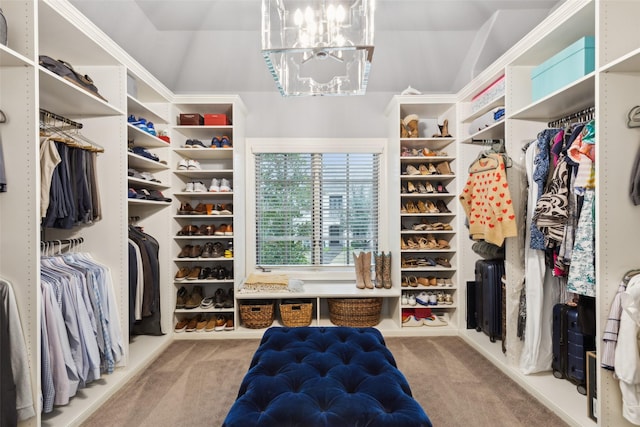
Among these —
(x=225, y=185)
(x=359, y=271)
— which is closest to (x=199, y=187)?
(x=225, y=185)

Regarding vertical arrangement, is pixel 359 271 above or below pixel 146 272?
below

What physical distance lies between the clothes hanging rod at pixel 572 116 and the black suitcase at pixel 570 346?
126cm

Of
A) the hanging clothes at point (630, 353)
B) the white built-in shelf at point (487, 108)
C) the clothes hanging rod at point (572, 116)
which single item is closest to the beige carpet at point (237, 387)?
the hanging clothes at point (630, 353)

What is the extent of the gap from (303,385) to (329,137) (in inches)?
111

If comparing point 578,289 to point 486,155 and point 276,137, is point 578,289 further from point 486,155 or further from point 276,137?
point 276,137

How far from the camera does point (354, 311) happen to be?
3275 millimetres

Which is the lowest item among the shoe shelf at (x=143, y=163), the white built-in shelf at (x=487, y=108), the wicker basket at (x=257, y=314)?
the wicker basket at (x=257, y=314)

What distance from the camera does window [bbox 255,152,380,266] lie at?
3.78m

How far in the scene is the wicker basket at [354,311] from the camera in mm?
3277

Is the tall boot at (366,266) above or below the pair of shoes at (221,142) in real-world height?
below

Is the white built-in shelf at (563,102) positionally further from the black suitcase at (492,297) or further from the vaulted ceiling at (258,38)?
the black suitcase at (492,297)

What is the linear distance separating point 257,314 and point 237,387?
1.00 m

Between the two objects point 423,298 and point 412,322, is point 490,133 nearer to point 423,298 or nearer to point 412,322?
point 423,298

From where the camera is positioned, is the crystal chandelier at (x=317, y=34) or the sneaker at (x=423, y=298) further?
the sneaker at (x=423, y=298)
